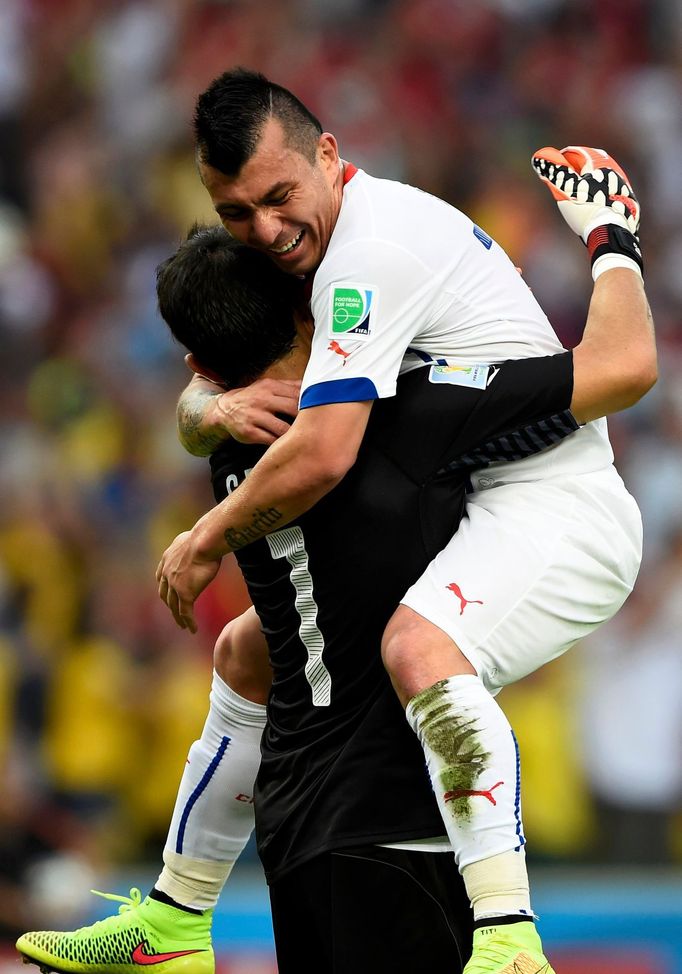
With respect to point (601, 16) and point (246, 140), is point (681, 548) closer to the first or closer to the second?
point (601, 16)

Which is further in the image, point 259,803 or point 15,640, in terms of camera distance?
point 15,640

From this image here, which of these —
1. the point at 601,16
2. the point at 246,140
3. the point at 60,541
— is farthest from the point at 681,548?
the point at 246,140

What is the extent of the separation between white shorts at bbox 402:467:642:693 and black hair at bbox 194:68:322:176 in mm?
826

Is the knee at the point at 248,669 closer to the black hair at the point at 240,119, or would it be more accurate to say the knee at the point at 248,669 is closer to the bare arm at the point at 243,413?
the bare arm at the point at 243,413

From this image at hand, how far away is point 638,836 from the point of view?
7.02m

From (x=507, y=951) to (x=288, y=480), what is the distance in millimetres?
944

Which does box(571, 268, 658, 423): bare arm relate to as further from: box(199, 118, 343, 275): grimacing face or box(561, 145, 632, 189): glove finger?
box(199, 118, 343, 275): grimacing face

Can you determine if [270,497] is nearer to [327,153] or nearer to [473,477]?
[473,477]

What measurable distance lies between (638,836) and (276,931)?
4.02 m

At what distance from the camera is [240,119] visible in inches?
121

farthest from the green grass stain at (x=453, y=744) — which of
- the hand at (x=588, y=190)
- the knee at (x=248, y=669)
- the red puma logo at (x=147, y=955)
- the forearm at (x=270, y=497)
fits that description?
the hand at (x=588, y=190)

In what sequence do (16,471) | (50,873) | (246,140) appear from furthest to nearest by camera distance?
(16,471), (50,873), (246,140)

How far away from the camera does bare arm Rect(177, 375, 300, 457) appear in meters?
3.17

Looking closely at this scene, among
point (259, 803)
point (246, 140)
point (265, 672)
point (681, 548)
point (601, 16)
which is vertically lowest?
point (259, 803)
